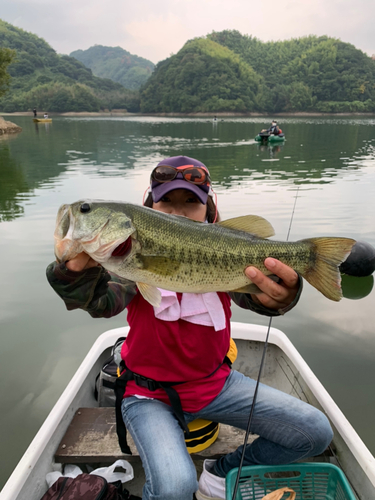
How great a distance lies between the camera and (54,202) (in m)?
13.4

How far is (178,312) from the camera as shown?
2.65 meters

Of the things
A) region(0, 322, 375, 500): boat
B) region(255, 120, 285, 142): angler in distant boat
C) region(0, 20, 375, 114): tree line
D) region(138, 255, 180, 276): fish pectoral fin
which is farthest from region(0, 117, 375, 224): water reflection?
region(0, 20, 375, 114): tree line

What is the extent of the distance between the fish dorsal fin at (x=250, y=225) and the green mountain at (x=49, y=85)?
408 ft

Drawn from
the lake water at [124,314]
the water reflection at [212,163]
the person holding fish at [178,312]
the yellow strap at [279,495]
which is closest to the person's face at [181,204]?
the person holding fish at [178,312]

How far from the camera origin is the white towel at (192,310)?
2.64m

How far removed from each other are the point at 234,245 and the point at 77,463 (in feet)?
7.19

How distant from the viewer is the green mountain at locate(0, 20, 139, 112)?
125 meters

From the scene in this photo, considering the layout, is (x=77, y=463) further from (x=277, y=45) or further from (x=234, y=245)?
(x=277, y=45)

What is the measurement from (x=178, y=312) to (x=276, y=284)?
759 millimetres

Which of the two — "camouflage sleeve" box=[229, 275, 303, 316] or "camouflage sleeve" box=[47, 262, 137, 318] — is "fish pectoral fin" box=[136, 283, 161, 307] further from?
"camouflage sleeve" box=[229, 275, 303, 316]

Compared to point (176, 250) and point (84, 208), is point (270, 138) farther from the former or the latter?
point (84, 208)

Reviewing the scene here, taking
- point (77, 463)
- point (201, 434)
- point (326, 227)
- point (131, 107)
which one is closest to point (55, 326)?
point (77, 463)

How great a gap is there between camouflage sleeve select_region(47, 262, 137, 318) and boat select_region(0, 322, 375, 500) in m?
1.10

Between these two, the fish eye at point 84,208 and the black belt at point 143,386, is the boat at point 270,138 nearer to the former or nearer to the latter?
the black belt at point 143,386
